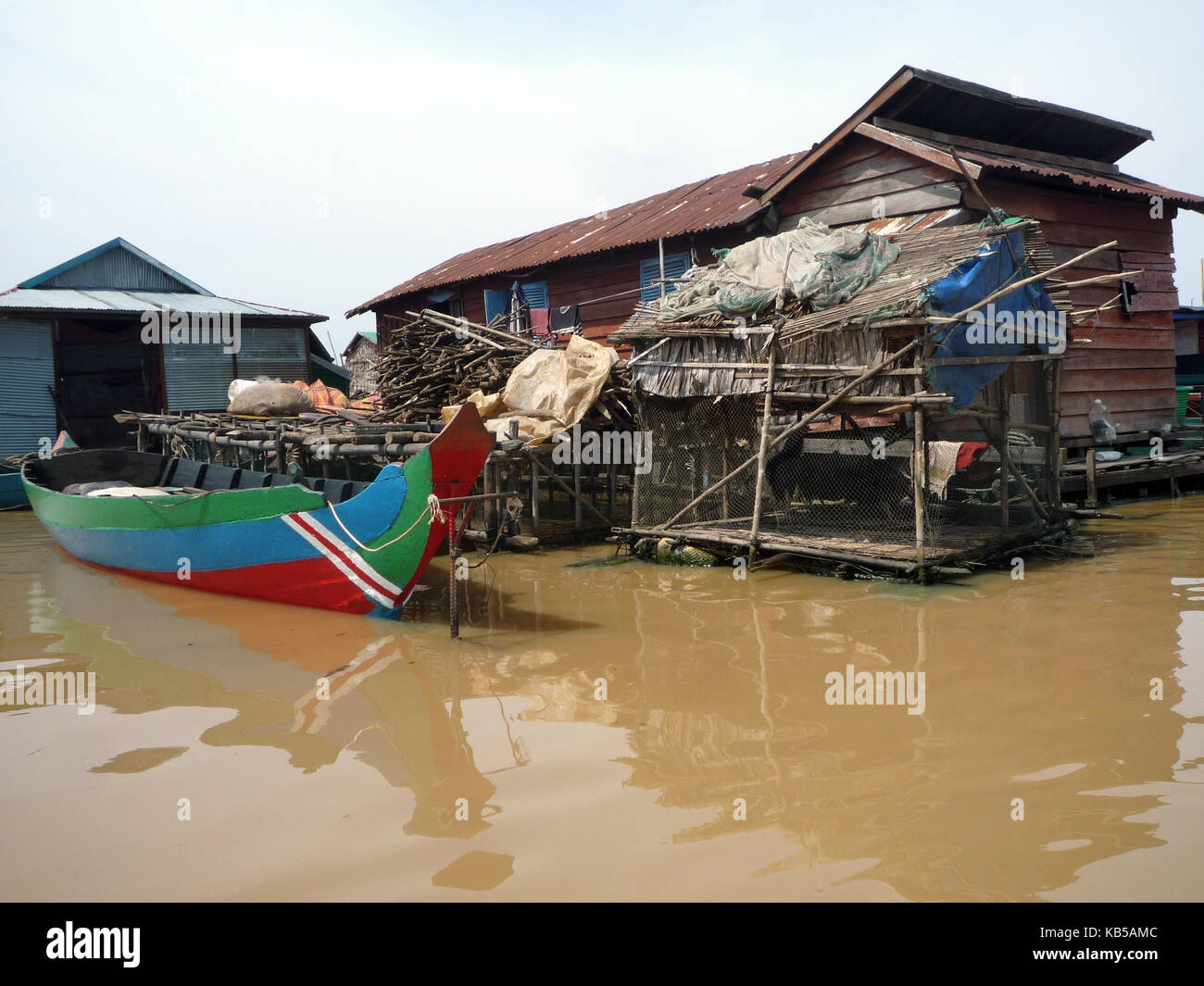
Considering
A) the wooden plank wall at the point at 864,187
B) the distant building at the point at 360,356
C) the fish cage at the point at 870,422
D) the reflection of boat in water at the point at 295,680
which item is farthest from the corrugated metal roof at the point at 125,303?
the fish cage at the point at 870,422

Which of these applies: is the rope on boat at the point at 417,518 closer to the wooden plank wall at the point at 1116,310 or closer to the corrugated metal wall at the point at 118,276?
the wooden plank wall at the point at 1116,310

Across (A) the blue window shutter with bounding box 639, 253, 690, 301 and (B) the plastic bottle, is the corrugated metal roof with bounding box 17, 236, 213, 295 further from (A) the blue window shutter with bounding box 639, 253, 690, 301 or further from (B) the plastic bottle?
(B) the plastic bottle

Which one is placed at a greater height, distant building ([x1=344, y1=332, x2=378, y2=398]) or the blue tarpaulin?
distant building ([x1=344, y1=332, x2=378, y2=398])

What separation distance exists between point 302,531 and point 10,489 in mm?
14593

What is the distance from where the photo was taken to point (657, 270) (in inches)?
720

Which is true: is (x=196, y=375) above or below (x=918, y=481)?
above

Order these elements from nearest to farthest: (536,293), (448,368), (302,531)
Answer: (302,531), (448,368), (536,293)

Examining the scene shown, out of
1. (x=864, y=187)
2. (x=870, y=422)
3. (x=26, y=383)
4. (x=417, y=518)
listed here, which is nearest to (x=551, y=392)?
(x=870, y=422)

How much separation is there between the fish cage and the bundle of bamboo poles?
5.33 feet

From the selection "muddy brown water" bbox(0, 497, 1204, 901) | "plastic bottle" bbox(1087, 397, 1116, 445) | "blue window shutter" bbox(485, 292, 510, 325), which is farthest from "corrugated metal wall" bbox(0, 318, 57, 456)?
"plastic bottle" bbox(1087, 397, 1116, 445)

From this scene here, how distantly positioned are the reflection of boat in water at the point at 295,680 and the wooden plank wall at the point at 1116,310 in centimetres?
1108

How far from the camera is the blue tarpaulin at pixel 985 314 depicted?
9195 mm

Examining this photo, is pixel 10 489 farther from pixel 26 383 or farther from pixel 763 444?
pixel 763 444

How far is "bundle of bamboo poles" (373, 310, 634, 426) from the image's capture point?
13.7 metres
